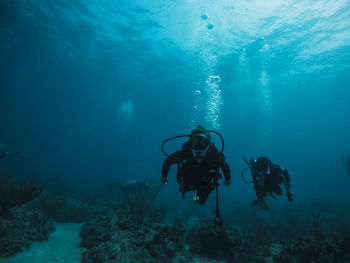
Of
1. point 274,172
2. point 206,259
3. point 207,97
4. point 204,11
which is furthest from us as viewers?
point 207,97

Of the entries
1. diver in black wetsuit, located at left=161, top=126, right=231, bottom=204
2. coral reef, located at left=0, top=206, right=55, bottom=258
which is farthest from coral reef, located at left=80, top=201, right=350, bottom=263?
diver in black wetsuit, located at left=161, top=126, right=231, bottom=204

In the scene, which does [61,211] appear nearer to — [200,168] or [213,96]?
[200,168]

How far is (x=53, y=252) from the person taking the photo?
15.7ft

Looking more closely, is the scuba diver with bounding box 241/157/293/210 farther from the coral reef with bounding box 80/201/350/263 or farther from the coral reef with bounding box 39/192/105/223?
the coral reef with bounding box 39/192/105/223

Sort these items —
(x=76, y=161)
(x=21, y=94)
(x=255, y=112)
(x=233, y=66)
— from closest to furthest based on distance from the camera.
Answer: (x=233, y=66) → (x=255, y=112) → (x=21, y=94) → (x=76, y=161)

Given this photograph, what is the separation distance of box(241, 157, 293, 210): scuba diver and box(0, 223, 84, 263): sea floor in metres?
5.48

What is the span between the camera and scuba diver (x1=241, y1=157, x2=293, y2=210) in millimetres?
5645

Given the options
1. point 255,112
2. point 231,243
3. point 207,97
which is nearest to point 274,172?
point 231,243

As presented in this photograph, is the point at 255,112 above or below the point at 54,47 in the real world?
above

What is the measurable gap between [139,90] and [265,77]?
2264 cm

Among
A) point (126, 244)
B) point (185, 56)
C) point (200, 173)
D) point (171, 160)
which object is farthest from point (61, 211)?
point (185, 56)

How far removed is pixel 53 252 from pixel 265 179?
661cm

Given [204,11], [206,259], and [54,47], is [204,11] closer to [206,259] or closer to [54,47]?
[206,259]

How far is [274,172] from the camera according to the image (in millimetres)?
5988
